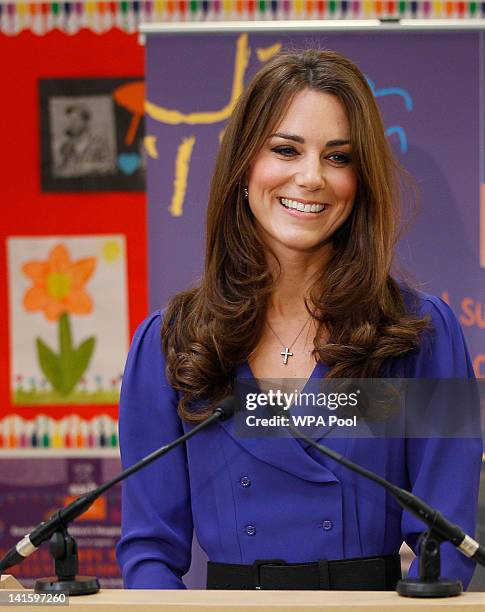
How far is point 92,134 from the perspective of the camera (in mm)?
3562

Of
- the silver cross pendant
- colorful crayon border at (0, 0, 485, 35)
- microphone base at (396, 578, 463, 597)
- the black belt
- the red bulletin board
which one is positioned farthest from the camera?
the red bulletin board

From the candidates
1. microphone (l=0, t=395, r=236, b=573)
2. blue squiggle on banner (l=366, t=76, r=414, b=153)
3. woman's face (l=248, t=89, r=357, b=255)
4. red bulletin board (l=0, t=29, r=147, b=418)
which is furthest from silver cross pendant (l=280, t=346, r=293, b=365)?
red bulletin board (l=0, t=29, r=147, b=418)

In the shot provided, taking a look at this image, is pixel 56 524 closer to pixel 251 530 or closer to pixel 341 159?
pixel 251 530

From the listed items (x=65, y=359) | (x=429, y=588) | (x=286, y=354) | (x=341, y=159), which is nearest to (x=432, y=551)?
(x=429, y=588)

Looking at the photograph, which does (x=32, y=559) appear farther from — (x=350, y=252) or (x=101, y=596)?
(x=101, y=596)

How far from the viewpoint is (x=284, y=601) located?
1138 mm

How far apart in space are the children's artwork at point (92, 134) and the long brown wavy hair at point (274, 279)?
1810 mm

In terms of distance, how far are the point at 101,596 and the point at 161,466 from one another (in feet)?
1.75

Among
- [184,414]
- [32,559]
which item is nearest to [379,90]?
[184,414]

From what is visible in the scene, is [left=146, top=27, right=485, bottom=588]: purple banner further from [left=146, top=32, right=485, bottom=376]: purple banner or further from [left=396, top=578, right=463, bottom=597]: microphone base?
[left=396, top=578, right=463, bottom=597]: microphone base

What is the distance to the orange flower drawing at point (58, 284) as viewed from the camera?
356cm

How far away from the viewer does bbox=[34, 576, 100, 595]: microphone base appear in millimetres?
1188

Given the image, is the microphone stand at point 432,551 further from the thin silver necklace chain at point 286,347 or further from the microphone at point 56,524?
the thin silver necklace chain at point 286,347

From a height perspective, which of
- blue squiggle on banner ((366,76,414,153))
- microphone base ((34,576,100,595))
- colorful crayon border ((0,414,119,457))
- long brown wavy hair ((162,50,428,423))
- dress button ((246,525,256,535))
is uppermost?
blue squiggle on banner ((366,76,414,153))
